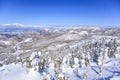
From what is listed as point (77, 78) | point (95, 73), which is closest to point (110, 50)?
point (95, 73)

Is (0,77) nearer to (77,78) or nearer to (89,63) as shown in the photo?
(77,78)

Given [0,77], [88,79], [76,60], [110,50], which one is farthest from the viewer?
[110,50]

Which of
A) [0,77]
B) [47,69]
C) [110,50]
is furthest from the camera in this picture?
[110,50]

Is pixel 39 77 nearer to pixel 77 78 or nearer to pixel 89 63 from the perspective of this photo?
pixel 77 78

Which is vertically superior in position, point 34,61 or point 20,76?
point 34,61

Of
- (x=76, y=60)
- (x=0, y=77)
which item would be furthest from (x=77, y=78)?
(x=0, y=77)

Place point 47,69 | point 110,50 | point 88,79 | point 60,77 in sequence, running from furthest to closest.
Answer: point 110,50, point 47,69, point 88,79, point 60,77

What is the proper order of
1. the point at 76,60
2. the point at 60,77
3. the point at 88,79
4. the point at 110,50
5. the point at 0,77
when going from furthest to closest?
the point at 110,50
the point at 76,60
the point at 0,77
the point at 88,79
the point at 60,77

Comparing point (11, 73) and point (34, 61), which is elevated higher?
point (34, 61)

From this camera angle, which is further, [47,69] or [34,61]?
[47,69]
